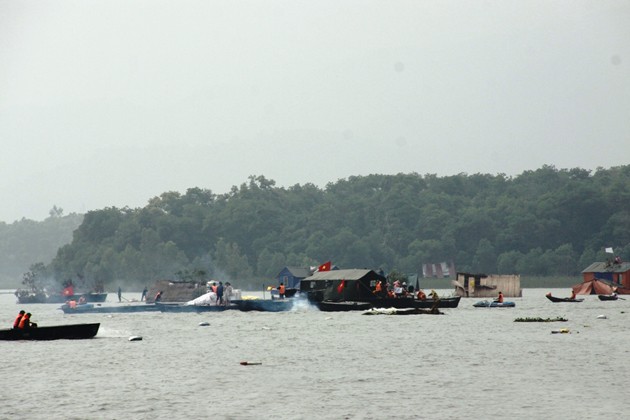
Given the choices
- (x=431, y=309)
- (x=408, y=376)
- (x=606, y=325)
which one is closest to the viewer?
(x=408, y=376)

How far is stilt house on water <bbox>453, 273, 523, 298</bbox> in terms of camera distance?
146 metres

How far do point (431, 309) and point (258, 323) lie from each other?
61.4 ft

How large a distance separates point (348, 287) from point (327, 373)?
5576cm

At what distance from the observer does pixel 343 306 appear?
99688mm

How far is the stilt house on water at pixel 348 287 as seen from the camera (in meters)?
104

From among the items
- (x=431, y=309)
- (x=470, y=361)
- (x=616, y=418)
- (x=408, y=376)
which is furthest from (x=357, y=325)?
(x=616, y=418)

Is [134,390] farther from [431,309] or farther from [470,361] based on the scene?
[431,309]

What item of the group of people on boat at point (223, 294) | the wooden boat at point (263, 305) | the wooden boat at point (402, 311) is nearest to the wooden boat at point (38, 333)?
the wooden boat at point (263, 305)

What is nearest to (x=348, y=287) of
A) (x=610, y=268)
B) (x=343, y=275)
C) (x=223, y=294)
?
(x=343, y=275)

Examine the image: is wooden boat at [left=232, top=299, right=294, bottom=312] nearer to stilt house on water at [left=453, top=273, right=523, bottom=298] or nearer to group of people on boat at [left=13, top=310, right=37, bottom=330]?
group of people on boat at [left=13, top=310, right=37, bottom=330]

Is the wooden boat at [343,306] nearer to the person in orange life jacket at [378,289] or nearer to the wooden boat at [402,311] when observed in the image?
the wooden boat at [402,311]

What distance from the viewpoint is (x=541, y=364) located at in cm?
5125

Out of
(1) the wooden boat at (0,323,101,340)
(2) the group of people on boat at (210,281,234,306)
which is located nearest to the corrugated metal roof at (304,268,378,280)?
(2) the group of people on boat at (210,281,234,306)

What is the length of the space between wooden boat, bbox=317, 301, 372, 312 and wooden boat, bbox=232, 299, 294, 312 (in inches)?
147
